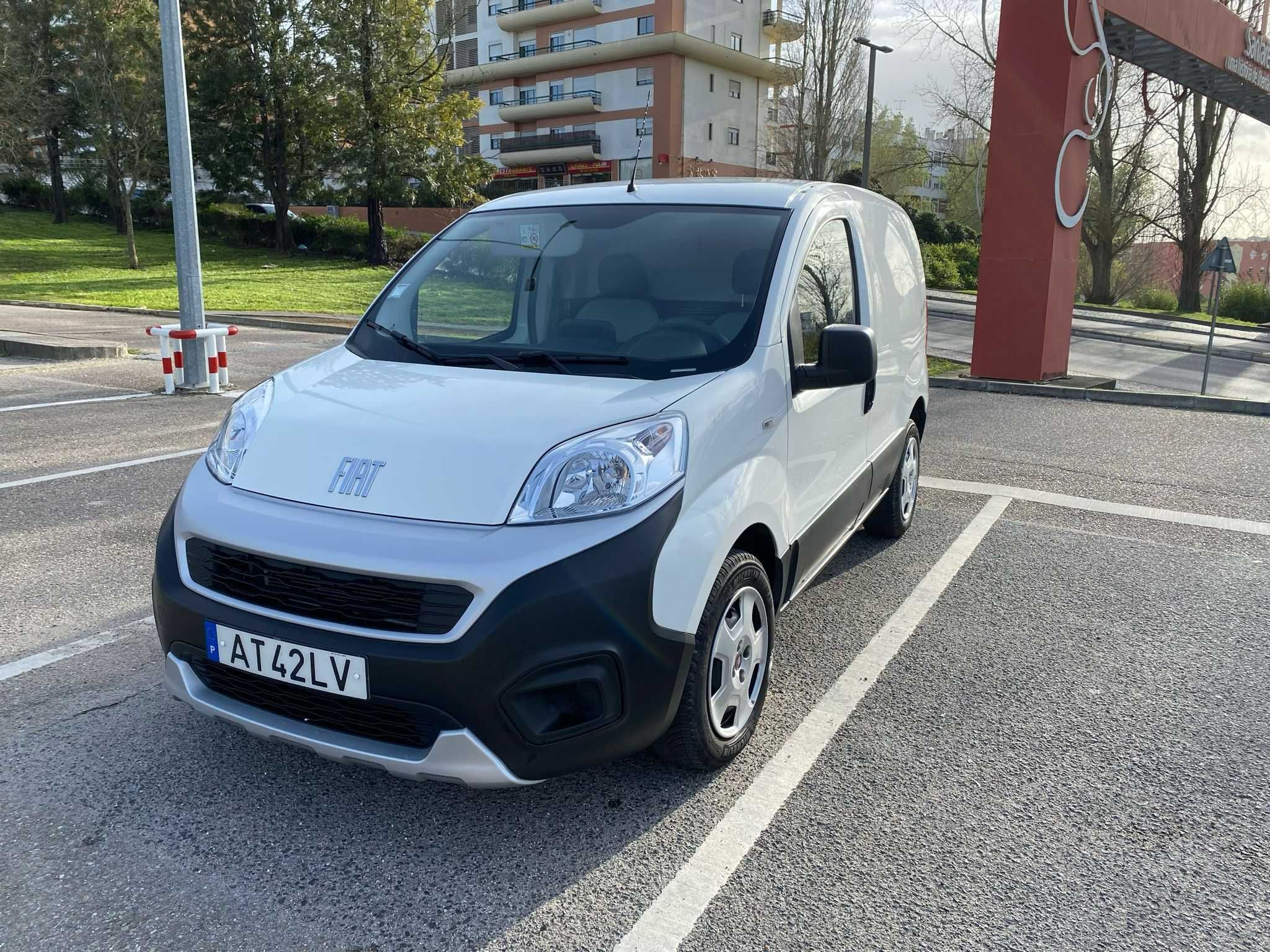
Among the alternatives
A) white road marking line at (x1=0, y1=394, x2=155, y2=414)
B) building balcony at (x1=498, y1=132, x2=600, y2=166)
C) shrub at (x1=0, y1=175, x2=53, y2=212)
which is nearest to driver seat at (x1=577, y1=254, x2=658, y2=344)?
white road marking line at (x1=0, y1=394, x2=155, y2=414)

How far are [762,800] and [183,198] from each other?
966cm

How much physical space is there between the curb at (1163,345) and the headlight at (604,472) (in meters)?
21.7

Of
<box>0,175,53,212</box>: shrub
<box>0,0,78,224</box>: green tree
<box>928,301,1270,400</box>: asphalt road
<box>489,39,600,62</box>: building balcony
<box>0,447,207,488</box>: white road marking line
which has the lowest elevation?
<box>928,301,1270,400</box>: asphalt road

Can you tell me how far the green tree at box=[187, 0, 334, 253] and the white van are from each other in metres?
31.7

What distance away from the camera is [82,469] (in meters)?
6.64

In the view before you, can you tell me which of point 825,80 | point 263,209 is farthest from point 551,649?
point 263,209

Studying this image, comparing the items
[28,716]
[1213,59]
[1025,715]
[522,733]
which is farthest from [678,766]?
[1213,59]

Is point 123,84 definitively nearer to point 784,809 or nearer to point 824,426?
point 824,426

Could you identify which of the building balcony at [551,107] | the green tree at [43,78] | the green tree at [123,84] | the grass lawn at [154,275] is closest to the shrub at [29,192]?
the green tree at [43,78]

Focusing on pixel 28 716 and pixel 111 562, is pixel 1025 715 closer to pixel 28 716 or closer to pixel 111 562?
pixel 28 716

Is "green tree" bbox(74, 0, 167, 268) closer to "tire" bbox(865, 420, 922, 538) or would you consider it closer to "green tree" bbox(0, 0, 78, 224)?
"green tree" bbox(0, 0, 78, 224)

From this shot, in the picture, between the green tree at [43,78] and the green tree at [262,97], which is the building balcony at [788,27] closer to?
the green tree at [262,97]

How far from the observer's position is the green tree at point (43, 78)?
83.1 ft

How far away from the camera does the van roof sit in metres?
3.78
